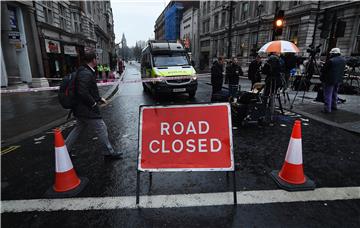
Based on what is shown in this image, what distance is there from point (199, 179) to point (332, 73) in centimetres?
593

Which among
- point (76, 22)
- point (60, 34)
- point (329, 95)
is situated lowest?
point (329, 95)

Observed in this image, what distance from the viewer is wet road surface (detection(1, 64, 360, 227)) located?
105 inches

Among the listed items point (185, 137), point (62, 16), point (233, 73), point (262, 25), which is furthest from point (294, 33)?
point (185, 137)

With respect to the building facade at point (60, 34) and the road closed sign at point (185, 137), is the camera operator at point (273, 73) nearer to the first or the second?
the road closed sign at point (185, 137)

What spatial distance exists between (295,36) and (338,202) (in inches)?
1290

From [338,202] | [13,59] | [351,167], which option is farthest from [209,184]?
[13,59]

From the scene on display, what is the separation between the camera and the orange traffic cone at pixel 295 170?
10.6ft

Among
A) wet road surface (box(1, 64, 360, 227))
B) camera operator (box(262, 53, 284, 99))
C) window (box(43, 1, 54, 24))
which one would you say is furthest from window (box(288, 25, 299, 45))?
wet road surface (box(1, 64, 360, 227))

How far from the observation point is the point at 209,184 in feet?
11.3

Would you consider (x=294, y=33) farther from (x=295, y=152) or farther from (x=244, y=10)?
(x=295, y=152)

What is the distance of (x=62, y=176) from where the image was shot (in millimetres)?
3279

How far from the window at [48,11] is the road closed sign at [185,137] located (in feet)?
68.8

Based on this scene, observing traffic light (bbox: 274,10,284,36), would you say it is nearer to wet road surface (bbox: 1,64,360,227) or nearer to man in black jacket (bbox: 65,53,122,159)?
wet road surface (bbox: 1,64,360,227)

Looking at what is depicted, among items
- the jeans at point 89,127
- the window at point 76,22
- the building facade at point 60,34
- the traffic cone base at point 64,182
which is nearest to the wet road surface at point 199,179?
the traffic cone base at point 64,182
